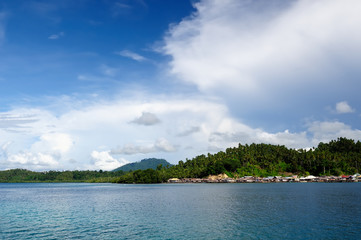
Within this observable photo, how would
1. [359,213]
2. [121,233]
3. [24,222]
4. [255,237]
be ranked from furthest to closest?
[359,213]
[24,222]
[121,233]
[255,237]

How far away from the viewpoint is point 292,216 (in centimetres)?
6494

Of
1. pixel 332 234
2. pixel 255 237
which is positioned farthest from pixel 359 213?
pixel 255 237

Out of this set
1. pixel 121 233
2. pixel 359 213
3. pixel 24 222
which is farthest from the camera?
pixel 359 213

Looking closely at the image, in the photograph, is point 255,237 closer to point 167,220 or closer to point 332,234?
point 332,234

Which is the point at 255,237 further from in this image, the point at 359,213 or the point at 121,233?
the point at 359,213

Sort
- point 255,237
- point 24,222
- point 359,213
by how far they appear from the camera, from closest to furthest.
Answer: point 255,237 → point 24,222 → point 359,213

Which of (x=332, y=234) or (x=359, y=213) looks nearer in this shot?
(x=332, y=234)

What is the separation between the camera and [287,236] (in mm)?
46375

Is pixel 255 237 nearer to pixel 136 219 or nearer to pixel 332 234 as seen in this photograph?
pixel 332 234

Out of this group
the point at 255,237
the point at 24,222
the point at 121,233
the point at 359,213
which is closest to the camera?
the point at 255,237

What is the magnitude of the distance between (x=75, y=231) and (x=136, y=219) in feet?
53.2

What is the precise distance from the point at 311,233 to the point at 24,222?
62111 mm

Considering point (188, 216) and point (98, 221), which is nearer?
point (98, 221)

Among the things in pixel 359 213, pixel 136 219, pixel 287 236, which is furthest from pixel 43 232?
pixel 359 213
